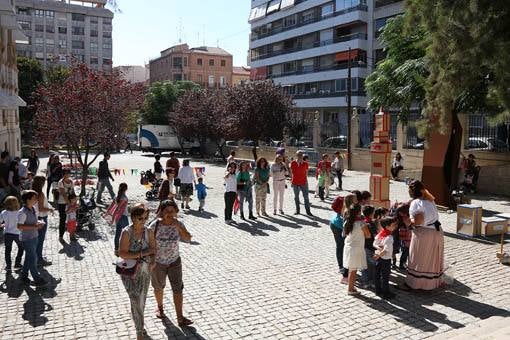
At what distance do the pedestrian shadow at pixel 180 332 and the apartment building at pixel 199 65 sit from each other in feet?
263

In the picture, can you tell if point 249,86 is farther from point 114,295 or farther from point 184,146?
point 114,295

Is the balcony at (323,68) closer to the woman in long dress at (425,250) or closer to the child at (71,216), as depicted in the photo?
the child at (71,216)

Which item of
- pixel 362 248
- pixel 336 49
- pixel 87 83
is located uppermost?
pixel 336 49

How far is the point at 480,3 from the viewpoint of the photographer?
26.4 feet

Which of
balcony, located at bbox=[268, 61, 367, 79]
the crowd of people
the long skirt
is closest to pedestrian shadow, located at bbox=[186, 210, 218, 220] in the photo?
the crowd of people

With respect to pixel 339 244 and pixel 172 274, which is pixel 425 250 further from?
pixel 172 274

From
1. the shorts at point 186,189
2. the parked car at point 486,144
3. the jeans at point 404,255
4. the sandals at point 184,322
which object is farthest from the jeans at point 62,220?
the parked car at point 486,144

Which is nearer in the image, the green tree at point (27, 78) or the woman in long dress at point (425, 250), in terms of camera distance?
the woman in long dress at point (425, 250)

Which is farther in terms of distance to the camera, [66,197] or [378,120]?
[378,120]

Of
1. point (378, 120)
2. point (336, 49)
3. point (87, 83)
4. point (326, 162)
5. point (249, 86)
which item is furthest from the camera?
point (336, 49)

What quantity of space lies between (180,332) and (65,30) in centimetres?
9498

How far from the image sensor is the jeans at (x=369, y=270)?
7.60m

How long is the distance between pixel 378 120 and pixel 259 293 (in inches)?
265

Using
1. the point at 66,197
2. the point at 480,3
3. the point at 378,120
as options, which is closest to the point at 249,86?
the point at 378,120
